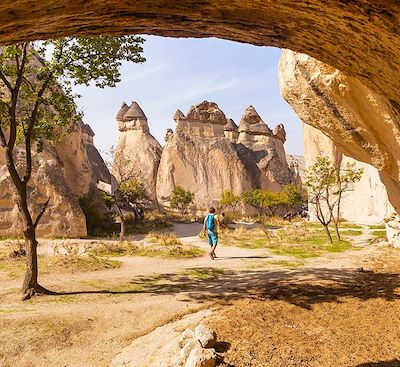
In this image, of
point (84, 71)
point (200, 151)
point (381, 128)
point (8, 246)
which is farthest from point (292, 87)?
point (200, 151)

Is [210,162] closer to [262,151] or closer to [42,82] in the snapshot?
[262,151]

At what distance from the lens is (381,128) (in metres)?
7.98

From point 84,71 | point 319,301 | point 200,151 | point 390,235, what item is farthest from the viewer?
point 200,151

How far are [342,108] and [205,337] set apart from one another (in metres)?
6.06

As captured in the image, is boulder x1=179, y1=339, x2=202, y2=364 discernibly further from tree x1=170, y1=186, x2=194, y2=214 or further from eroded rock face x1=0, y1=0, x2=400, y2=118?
tree x1=170, y1=186, x2=194, y2=214

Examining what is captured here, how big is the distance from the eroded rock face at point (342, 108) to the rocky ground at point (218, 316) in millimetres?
3383

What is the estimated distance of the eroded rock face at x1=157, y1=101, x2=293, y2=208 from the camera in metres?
53.5

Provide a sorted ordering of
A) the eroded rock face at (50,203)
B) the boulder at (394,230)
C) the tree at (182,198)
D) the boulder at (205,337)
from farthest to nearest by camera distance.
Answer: the tree at (182,198), the eroded rock face at (50,203), the boulder at (394,230), the boulder at (205,337)

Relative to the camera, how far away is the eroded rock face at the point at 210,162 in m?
53.5

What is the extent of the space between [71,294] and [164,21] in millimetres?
7394

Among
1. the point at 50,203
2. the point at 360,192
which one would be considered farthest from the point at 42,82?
the point at 360,192

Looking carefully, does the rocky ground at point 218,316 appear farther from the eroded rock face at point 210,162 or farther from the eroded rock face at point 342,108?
the eroded rock face at point 210,162

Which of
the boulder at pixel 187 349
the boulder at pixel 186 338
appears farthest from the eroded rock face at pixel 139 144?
the boulder at pixel 187 349

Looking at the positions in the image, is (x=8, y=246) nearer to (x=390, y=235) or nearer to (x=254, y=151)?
(x=390, y=235)
